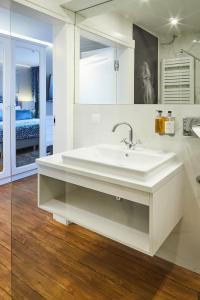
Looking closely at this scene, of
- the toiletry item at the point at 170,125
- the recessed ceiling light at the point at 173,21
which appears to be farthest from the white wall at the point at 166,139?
the recessed ceiling light at the point at 173,21

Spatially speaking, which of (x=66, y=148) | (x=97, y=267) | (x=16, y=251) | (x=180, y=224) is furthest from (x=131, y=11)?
(x=16, y=251)

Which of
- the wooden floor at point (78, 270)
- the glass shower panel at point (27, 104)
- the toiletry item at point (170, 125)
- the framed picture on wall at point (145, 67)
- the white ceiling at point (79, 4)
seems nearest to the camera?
the wooden floor at point (78, 270)

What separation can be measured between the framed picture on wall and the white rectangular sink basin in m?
0.40

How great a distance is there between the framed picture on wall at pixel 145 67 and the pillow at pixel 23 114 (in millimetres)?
2103

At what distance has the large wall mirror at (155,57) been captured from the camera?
166 centimetres

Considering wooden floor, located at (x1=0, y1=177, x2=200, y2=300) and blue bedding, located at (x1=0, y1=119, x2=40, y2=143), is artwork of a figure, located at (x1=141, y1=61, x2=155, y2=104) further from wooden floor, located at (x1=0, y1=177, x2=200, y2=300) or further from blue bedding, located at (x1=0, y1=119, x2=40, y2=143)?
blue bedding, located at (x1=0, y1=119, x2=40, y2=143)

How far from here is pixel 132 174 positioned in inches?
54.6

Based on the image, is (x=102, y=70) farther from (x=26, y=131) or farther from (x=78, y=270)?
(x=26, y=131)

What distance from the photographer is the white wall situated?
5.59 feet

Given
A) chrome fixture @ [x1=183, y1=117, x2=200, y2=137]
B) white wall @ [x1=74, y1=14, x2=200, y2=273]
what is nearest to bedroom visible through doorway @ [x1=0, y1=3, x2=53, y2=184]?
white wall @ [x1=74, y1=14, x2=200, y2=273]

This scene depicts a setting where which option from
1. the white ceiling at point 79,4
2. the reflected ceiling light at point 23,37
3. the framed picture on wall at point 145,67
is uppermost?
the reflected ceiling light at point 23,37

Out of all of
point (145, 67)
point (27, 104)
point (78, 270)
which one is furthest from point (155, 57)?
point (27, 104)

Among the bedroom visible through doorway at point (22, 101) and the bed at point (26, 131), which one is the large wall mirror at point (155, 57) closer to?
the bedroom visible through doorway at point (22, 101)

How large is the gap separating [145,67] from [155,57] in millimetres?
101
